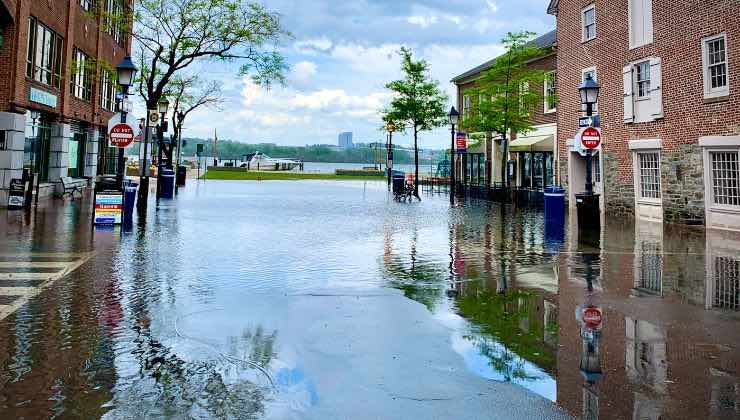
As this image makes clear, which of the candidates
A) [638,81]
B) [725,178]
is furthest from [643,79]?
[725,178]

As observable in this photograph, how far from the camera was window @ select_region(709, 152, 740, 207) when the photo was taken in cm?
1819

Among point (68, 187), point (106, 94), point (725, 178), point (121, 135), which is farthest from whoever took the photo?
point (106, 94)

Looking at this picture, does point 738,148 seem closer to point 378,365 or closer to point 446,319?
point 446,319

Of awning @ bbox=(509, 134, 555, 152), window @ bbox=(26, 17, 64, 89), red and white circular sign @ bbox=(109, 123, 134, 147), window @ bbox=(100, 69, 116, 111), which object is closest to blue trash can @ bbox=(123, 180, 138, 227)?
red and white circular sign @ bbox=(109, 123, 134, 147)

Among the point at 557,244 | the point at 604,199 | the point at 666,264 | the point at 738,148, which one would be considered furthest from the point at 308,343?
the point at 604,199

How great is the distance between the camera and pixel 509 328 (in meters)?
6.36

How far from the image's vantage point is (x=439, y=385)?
4613 millimetres

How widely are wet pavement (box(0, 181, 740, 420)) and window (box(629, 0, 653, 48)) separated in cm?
1247

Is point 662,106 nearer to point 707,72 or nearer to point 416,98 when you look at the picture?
point 707,72

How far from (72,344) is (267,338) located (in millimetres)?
1894

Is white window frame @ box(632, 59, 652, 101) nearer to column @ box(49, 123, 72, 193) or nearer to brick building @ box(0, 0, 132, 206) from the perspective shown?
brick building @ box(0, 0, 132, 206)

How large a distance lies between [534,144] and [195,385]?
32.7m

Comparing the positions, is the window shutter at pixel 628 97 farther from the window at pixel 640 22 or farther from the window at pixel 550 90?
the window at pixel 550 90

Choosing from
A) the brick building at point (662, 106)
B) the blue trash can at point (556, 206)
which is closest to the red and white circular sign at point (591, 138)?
the blue trash can at point (556, 206)
